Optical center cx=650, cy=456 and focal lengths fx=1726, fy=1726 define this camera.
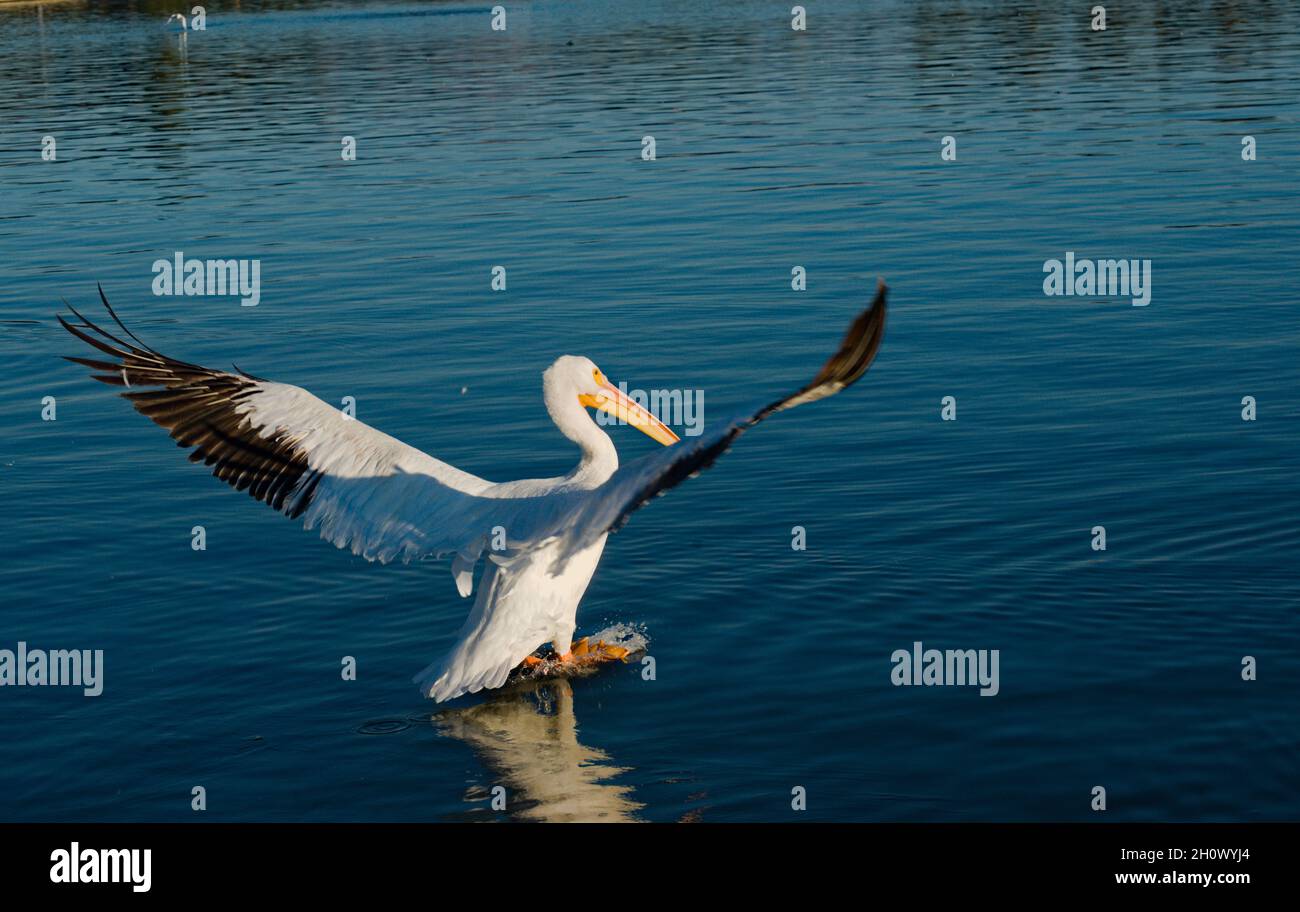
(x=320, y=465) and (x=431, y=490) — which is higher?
(x=320, y=465)

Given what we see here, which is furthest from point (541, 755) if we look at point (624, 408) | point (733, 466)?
point (733, 466)

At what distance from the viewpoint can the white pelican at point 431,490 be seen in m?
8.73

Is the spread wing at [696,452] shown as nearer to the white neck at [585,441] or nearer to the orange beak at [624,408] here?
the white neck at [585,441]

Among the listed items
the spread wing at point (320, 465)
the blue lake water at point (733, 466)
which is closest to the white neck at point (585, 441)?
the spread wing at point (320, 465)

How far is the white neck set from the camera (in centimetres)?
897

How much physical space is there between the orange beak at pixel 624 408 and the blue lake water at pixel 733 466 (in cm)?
126

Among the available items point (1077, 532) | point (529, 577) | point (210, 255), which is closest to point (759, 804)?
point (529, 577)

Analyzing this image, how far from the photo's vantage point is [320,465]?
9.25 meters

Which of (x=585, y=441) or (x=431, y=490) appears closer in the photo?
(x=431, y=490)

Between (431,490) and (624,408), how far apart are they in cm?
113

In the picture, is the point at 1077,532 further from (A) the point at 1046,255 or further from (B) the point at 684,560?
(A) the point at 1046,255

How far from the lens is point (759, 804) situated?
7.81 m

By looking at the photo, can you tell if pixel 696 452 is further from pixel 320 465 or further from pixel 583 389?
pixel 320 465

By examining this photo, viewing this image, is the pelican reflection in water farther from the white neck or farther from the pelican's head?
the pelican's head
